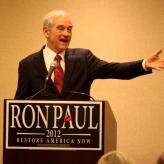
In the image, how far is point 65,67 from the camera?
3.07 m

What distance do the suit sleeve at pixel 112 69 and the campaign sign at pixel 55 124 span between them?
66cm

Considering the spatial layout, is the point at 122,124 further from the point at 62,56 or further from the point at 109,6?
the point at 62,56

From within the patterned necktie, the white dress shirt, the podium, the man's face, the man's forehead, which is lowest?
the podium

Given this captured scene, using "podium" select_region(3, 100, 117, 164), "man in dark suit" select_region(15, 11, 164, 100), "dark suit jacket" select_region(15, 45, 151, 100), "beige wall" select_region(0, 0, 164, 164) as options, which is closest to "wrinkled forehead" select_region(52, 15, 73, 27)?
"man in dark suit" select_region(15, 11, 164, 100)

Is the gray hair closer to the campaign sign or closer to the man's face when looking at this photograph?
the man's face

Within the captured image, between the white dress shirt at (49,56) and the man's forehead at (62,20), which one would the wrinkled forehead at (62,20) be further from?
the white dress shirt at (49,56)

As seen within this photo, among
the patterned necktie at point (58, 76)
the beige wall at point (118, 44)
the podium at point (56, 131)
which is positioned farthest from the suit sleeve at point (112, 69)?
the beige wall at point (118, 44)

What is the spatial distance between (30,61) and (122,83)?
1.57m

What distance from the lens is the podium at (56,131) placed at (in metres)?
2.41

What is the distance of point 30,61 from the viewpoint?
10.4ft

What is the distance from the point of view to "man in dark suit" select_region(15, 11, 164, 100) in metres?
3.03

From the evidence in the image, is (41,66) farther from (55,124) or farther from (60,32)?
(55,124)

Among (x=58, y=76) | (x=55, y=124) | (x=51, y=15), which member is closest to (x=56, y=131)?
(x=55, y=124)

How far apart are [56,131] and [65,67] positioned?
2.40 ft
